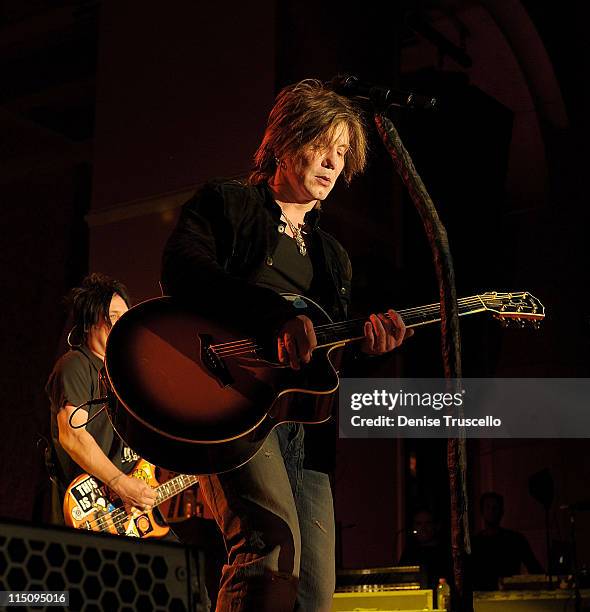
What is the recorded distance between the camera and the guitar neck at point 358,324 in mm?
2478

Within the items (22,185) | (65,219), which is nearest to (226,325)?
(65,219)

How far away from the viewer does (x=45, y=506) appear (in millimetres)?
7254

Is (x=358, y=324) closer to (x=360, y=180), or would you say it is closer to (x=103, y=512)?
(x=103, y=512)

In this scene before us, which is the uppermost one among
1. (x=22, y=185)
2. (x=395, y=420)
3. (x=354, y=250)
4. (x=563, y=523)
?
(x=22, y=185)

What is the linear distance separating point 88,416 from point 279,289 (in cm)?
142

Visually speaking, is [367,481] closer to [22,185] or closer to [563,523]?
[563,523]

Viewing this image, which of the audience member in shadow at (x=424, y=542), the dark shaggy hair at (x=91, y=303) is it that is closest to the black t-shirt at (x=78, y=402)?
the dark shaggy hair at (x=91, y=303)


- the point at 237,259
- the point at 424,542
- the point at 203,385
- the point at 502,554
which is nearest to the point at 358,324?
the point at 237,259

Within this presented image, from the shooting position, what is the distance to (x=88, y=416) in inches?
145

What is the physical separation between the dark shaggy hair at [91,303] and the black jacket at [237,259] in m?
1.36

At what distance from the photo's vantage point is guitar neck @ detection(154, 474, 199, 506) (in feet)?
11.9

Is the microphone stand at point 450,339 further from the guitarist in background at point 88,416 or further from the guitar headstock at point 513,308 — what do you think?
the guitarist in background at point 88,416

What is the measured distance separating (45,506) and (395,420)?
2.99m

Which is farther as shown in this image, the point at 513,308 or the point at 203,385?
the point at 513,308
